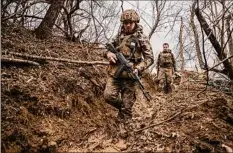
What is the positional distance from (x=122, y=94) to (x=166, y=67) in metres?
5.32

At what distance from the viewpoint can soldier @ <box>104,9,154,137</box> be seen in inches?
214

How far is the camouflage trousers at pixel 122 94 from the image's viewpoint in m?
5.45

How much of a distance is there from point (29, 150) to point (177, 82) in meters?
8.03

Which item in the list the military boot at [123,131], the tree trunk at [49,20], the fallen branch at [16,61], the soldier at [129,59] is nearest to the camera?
the military boot at [123,131]

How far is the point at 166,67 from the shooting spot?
10695 mm

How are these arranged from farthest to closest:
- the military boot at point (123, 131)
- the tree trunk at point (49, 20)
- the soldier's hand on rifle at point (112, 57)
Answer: the tree trunk at point (49, 20)
the soldier's hand on rifle at point (112, 57)
the military boot at point (123, 131)

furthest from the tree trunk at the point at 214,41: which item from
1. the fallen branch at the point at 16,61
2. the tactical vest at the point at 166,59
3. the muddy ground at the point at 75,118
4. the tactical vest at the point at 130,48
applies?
the tactical vest at the point at 166,59

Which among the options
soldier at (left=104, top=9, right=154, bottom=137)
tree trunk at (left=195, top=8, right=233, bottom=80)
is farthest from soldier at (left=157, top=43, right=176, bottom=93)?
soldier at (left=104, top=9, right=154, bottom=137)

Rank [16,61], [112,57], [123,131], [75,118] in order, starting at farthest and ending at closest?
[16,61]
[75,118]
[112,57]
[123,131]

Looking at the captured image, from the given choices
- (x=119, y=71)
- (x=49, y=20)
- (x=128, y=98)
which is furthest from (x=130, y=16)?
(x=49, y=20)

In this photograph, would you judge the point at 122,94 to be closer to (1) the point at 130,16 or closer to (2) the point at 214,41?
(1) the point at 130,16

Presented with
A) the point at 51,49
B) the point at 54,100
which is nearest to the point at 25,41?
the point at 51,49

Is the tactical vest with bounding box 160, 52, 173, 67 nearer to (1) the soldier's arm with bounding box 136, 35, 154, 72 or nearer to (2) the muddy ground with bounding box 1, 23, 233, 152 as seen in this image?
(2) the muddy ground with bounding box 1, 23, 233, 152

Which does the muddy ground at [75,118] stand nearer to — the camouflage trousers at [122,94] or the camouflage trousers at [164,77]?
the camouflage trousers at [122,94]
